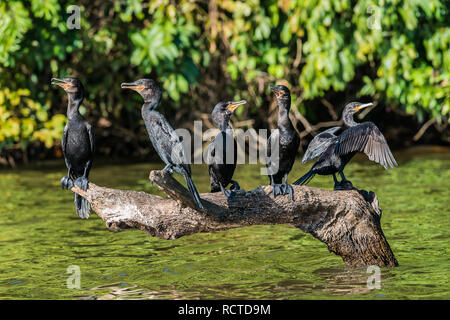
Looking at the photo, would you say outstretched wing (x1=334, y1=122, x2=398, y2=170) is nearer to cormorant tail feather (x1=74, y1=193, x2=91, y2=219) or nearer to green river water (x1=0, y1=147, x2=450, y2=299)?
green river water (x1=0, y1=147, x2=450, y2=299)

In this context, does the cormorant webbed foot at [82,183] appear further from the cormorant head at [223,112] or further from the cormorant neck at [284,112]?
the cormorant neck at [284,112]

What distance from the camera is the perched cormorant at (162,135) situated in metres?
5.08

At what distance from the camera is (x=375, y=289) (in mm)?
5406

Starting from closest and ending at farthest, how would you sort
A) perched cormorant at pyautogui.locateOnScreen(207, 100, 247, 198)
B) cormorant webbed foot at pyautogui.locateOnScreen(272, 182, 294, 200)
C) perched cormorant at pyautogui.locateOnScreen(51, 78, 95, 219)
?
1. perched cormorant at pyautogui.locateOnScreen(207, 100, 247, 198)
2. cormorant webbed foot at pyautogui.locateOnScreen(272, 182, 294, 200)
3. perched cormorant at pyautogui.locateOnScreen(51, 78, 95, 219)

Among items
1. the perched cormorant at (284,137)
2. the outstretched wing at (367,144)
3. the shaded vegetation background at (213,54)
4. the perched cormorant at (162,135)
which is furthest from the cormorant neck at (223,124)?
the shaded vegetation background at (213,54)

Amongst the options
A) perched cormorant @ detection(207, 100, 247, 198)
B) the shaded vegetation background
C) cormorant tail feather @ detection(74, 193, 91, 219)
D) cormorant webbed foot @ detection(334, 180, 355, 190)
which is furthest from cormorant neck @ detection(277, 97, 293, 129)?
the shaded vegetation background

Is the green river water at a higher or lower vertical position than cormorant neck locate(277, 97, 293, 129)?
lower

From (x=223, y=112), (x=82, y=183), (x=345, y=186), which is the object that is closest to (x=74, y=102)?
(x=82, y=183)

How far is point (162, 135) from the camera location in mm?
5117

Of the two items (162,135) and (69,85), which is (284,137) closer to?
(162,135)

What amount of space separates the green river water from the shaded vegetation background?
6.35 ft

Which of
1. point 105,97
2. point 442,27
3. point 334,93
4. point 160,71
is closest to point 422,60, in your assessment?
point 442,27

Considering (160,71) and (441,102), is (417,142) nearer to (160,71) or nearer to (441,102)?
(441,102)

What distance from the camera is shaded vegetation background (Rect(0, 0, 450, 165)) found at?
10.9 m
